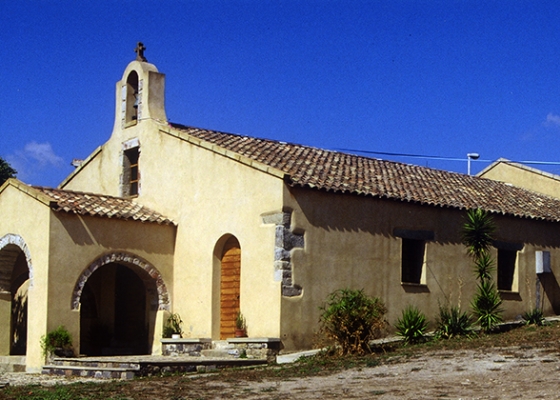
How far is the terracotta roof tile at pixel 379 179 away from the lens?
20.7 meters

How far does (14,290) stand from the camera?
24.0 m

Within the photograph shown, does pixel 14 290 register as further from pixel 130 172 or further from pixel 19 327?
pixel 130 172

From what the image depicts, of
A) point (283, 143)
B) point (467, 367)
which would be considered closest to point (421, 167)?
point (283, 143)

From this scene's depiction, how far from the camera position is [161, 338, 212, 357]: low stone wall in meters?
19.6

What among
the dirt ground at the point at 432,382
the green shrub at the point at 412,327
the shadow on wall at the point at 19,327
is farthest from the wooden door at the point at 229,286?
the shadow on wall at the point at 19,327

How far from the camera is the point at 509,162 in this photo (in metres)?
31.7

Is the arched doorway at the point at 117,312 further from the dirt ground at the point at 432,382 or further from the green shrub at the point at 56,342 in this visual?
the dirt ground at the point at 432,382

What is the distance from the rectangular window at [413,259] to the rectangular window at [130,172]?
7.33 meters

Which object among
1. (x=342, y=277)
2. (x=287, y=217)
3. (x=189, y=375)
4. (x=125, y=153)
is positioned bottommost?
(x=189, y=375)

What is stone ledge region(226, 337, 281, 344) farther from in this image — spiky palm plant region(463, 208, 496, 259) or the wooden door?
spiky palm plant region(463, 208, 496, 259)

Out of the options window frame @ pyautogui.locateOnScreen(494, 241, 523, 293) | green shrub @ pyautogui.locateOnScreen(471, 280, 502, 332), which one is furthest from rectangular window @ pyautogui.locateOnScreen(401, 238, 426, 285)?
window frame @ pyautogui.locateOnScreen(494, 241, 523, 293)

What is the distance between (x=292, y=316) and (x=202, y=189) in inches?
160

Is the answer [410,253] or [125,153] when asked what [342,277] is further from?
[125,153]

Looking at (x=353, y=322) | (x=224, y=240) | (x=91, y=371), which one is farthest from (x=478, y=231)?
(x=91, y=371)
